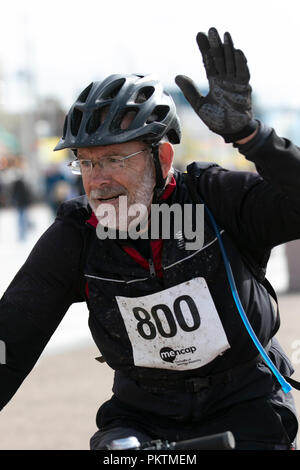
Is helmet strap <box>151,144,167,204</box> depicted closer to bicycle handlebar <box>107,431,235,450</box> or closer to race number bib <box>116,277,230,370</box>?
race number bib <box>116,277,230,370</box>

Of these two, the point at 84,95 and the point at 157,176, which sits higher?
the point at 84,95

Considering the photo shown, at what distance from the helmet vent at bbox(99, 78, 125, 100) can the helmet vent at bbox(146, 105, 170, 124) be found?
167 mm

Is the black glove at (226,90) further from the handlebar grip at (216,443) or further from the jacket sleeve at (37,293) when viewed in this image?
the handlebar grip at (216,443)

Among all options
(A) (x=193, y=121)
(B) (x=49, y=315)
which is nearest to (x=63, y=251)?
(B) (x=49, y=315)

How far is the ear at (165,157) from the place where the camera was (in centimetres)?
324

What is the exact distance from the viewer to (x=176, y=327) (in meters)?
3.05

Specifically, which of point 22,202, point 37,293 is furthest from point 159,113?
point 22,202

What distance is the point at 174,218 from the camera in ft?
10.4

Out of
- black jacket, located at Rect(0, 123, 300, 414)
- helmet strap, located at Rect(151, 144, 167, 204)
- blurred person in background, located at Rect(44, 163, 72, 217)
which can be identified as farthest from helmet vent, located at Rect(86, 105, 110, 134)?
blurred person in background, located at Rect(44, 163, 72, 217)

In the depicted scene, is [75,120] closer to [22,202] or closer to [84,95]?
[84,95]

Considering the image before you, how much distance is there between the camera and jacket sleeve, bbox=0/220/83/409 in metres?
3.18

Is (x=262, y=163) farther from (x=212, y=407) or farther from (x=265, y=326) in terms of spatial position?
(x=212, y=407)

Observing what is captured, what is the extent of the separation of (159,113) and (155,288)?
0.73 m

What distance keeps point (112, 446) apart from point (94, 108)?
1.28 meters
